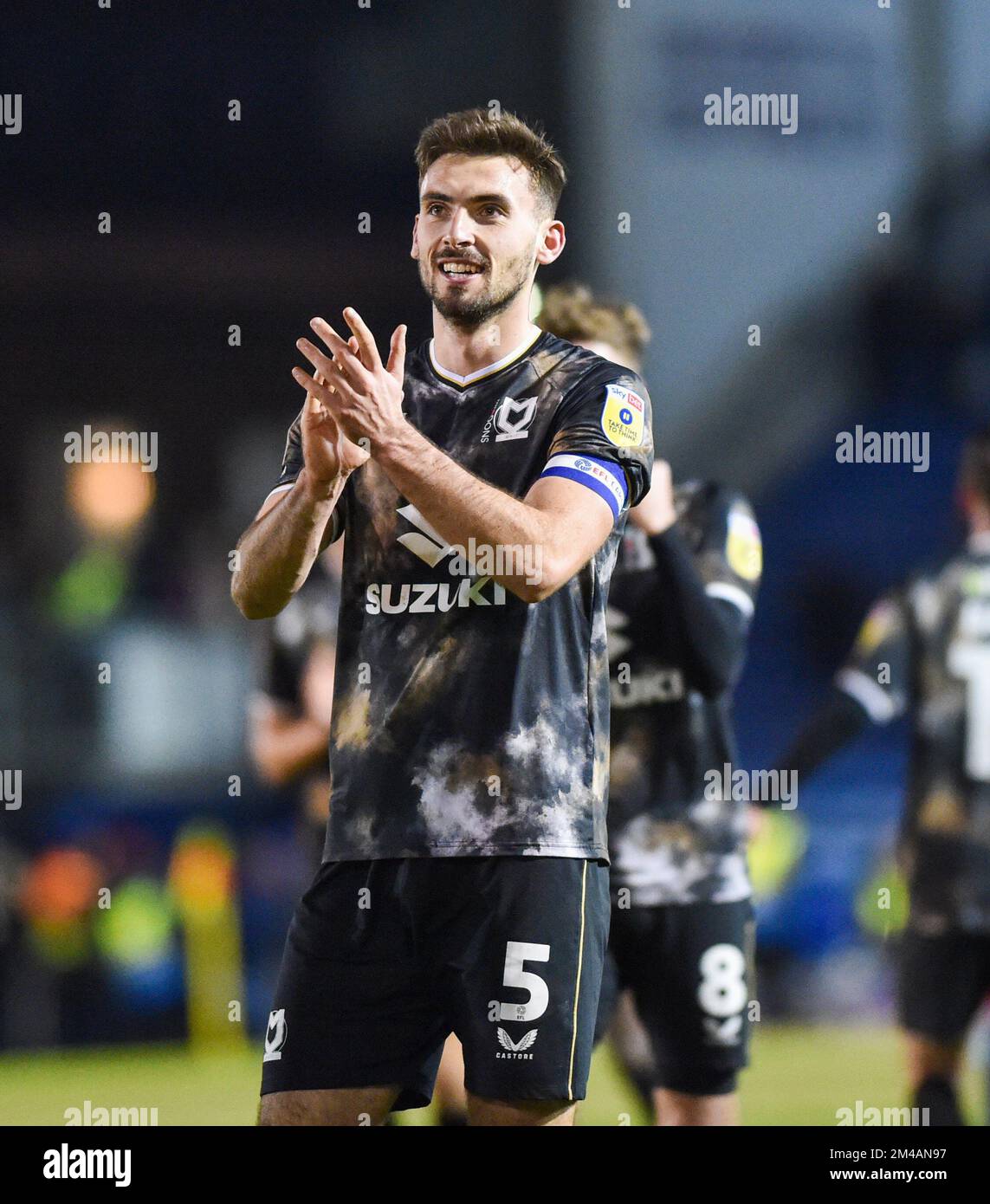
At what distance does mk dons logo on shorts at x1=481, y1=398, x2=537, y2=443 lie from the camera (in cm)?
289

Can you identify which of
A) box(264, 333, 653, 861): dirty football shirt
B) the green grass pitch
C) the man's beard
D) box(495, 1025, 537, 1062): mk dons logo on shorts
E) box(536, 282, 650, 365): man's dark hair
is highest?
box(536, 282, 650, 365): man's dark hair

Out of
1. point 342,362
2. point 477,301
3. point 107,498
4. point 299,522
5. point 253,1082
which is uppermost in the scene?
point 107,498

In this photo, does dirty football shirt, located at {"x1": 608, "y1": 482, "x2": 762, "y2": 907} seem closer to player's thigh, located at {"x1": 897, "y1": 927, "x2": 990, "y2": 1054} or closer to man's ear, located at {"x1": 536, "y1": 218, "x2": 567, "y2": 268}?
player's thigh, located at {"x1": 897, "y1": 927, "x2": 990, "y2": 1054}

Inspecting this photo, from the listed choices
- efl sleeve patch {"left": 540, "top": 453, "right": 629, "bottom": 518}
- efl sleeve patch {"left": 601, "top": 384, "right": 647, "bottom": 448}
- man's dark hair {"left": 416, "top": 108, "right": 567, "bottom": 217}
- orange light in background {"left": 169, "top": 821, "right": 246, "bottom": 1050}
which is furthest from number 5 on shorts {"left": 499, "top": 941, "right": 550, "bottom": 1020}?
orange light in background {"left": 169, "top": 821, "right": 246, "bottom": 1050}

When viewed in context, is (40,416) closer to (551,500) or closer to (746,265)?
(746,265)

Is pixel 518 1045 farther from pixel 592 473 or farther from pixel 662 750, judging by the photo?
pixel 662 750

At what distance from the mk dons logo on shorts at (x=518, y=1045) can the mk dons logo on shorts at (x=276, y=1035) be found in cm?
36

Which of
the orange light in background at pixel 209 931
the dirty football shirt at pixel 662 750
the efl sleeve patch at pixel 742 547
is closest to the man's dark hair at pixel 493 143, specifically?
the dirty football shirt at pixel 662 750

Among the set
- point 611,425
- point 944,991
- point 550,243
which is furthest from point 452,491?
point 944,991

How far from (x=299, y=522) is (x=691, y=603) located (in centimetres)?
147

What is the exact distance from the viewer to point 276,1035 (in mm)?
2805

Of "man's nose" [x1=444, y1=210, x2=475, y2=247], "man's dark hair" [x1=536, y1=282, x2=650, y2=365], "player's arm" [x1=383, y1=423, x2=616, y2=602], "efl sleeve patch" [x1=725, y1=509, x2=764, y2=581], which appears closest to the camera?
"player's arm" [x1=383, y1=423, x2=616, y2=602]
